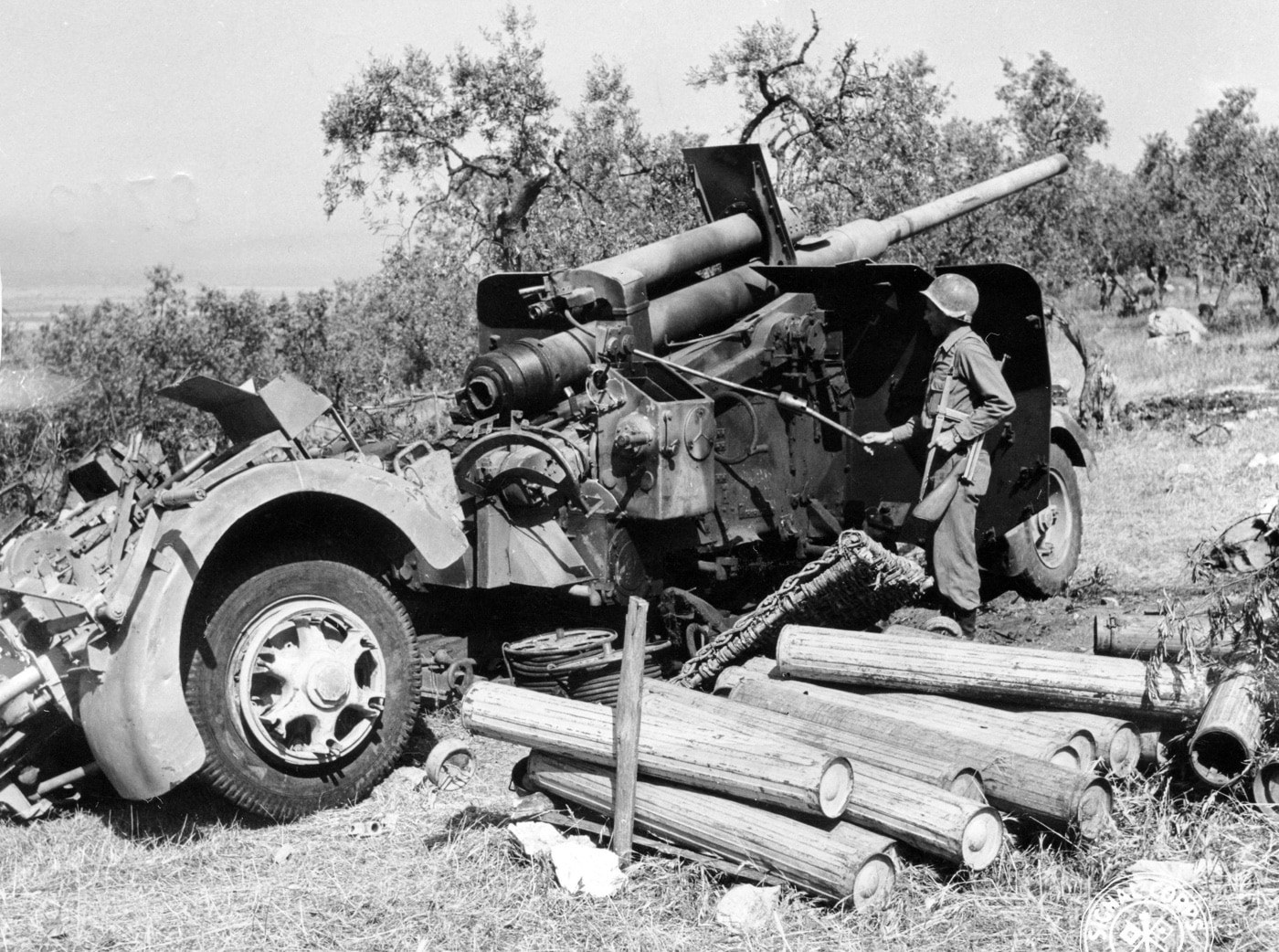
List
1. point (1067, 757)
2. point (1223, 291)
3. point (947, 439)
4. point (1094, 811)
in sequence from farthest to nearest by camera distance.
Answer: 1. point (1223, 291)
2. point (947, 439)
3. point (1067, 757)
4. point (1094, 811)

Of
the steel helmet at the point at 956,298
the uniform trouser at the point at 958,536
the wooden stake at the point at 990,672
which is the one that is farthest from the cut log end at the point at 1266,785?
the steel helmet at the point at 956,298

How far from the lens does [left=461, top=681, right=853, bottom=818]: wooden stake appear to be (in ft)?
15.4

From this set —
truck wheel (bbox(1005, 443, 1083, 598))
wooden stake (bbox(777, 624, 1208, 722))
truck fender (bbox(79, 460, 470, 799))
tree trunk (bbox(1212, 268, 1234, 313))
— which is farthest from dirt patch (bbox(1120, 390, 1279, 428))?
tree trunk (bbox(1212, 268, 1234, 313))

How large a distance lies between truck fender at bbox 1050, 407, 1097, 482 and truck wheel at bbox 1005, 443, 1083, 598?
6 cm

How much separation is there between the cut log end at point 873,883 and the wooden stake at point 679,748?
0.21 meters

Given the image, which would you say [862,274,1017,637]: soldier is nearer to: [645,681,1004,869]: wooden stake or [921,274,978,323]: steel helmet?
[921,274,978,323]: steel helmet

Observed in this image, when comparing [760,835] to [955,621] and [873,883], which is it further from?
[955,621]

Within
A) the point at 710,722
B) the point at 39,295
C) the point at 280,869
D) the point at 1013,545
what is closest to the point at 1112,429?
the point at 1013,545

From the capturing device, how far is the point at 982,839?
15.4ft

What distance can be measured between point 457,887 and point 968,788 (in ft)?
6.12

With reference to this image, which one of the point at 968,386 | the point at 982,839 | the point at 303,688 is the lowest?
the point at 982,839

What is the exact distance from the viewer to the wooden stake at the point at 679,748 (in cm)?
469

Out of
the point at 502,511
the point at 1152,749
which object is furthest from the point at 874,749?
the point at 502,511

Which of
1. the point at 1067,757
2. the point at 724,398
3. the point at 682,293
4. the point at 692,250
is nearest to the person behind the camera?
the point at 1067,757
